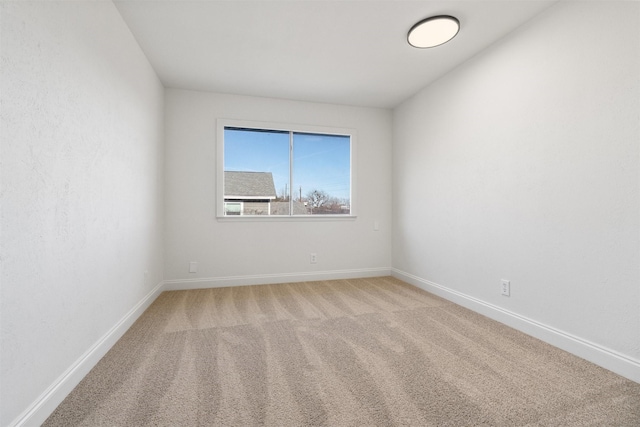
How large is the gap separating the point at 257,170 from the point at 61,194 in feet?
7.90

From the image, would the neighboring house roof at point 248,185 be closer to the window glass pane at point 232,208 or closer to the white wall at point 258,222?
the window glass pane at point 232,208

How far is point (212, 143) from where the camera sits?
11.6 feet

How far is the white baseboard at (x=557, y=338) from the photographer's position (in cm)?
163

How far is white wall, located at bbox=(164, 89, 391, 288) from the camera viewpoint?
3.43 meters

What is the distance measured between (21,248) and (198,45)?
2114mm

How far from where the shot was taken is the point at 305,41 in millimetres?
2455

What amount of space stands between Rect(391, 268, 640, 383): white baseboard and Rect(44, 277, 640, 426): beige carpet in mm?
59

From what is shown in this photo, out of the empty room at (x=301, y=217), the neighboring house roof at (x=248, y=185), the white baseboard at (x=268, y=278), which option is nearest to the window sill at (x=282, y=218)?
the empty room at (x=301, y=217)

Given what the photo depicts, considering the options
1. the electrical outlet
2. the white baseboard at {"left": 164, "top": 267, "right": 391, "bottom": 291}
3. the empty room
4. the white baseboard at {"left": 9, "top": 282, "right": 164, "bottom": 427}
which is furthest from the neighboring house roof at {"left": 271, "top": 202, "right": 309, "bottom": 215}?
the electrical outlet

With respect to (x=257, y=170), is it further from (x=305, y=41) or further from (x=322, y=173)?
(x=305, y=41)

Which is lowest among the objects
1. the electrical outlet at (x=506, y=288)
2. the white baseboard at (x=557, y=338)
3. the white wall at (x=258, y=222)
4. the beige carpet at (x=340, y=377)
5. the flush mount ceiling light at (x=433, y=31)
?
the beige carpet at (x=340, y=377)

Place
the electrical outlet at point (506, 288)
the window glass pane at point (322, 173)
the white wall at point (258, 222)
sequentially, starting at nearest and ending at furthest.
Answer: the electrical outlet at point (506, 288)
the white wall at point (258, 222)
the window glass pane at point (322, 173)

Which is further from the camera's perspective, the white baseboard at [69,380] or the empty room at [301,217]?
the empty room at [301,217]

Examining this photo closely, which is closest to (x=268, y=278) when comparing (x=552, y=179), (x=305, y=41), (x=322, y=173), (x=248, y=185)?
(x=248, y=185)
